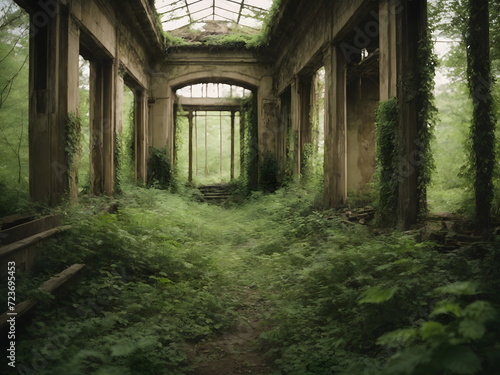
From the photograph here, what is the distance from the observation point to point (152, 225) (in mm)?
7773

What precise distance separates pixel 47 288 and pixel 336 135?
6.92 meters

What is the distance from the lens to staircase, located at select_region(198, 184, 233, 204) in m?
18.9

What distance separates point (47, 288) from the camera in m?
3.94

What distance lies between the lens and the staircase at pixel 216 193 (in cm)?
1889

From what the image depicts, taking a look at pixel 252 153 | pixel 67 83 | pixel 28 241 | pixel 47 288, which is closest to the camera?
pixel 47 288

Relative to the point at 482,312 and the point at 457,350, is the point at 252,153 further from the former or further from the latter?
the point at 457,350

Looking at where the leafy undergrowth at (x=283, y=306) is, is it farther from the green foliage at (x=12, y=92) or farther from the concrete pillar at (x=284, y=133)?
the concrete pillar at (x=284, y=133)

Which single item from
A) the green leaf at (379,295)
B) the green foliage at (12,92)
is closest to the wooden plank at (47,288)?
the green leaf at (379,295)

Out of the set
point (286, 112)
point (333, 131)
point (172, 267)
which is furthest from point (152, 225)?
point (286, 112)

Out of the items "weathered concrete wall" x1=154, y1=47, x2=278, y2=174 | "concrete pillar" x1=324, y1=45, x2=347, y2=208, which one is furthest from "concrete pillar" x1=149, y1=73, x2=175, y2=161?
"concrete pillar" x1=324, y1=45, x2=347, y2=208

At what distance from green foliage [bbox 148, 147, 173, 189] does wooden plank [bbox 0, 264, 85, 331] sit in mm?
A: 11271

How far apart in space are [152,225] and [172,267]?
234cm

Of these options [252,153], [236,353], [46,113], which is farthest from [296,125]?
[236,353]

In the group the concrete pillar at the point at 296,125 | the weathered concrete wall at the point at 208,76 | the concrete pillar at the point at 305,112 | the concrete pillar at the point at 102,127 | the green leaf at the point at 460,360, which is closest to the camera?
the green leaf at the point at 460,360
